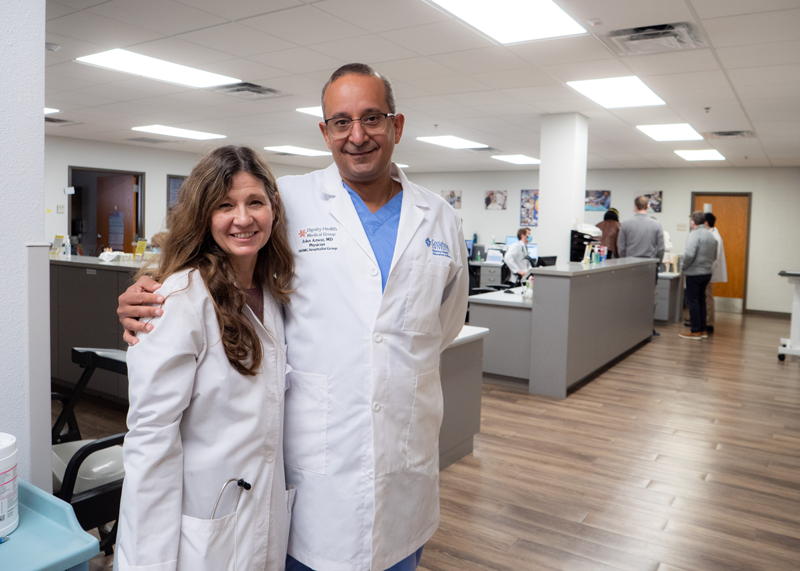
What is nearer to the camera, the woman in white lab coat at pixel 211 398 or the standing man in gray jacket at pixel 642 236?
the woman in white lab coat at pixel 211 398

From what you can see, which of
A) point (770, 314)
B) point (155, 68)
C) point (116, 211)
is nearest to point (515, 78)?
point (155, 68)

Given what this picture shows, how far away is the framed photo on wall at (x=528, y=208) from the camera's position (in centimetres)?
1234

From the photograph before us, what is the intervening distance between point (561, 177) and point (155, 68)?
4.34 metres

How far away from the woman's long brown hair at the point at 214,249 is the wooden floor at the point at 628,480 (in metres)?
1.54

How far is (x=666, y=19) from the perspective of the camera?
12.0 feet

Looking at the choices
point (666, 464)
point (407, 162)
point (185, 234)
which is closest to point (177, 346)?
point (185, 234)

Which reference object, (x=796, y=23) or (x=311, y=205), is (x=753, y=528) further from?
(x=796, y=23)

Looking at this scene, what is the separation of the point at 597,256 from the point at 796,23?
2579 millimetres

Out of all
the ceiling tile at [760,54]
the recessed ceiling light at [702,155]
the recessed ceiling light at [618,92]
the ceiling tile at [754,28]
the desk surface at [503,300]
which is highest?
the recessed ceiling light at [702,155]

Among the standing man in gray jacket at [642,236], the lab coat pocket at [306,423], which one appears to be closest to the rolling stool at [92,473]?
the lab coat pocket at [306,423]

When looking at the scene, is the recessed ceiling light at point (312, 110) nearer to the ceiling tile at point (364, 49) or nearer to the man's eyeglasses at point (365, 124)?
the ceiling tile at point (364, 49)

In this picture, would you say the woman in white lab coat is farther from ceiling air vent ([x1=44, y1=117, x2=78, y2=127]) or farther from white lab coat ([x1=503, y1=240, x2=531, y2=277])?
ceiling air vent ([x1=44, y1=117, x2=78, y2=127])

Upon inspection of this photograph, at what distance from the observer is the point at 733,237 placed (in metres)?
10.6

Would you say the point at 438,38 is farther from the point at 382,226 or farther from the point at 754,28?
the point at 382,226
